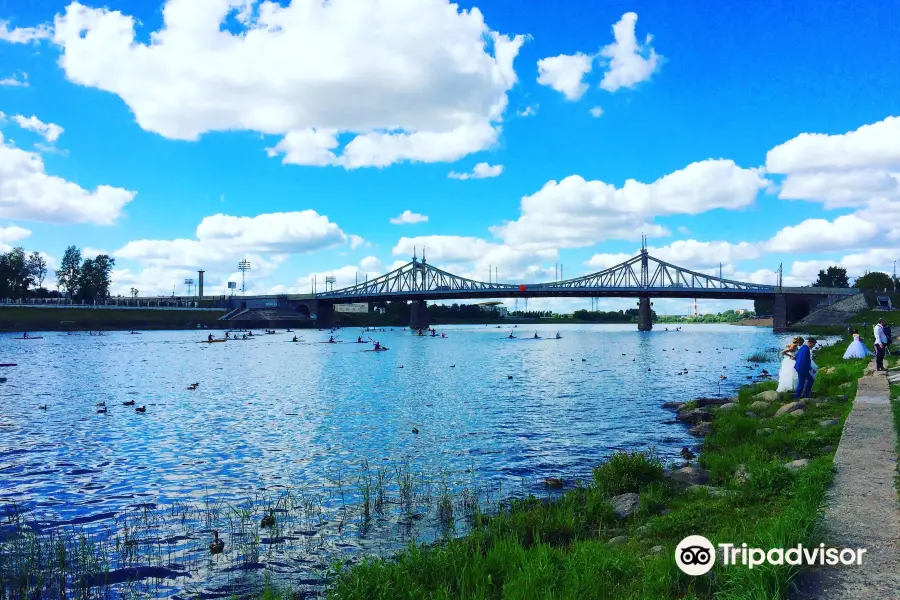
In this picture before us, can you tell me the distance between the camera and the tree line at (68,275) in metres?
153

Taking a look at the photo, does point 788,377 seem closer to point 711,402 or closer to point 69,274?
point 711,402

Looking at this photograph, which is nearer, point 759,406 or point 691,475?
point 691,475

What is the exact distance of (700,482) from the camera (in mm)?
13234

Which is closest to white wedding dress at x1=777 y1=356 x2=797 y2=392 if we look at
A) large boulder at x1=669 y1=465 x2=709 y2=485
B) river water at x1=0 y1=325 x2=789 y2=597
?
river water at x1=0 y1=325 x2=789 y2=597

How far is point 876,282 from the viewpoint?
14900cm

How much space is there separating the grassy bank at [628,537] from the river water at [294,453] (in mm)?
1828

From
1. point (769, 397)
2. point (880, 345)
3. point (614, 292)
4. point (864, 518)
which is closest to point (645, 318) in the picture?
point (614, 292)

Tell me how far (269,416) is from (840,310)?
113 m

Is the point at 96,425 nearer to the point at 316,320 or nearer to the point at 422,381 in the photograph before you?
the point at 422,381

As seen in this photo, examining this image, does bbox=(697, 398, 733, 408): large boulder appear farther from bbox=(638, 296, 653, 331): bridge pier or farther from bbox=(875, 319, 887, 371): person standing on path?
bbox=(638, 296, 653, 331): bridge pier

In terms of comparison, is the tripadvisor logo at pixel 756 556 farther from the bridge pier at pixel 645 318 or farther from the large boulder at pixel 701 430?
the bridge pier at pixel 645 318

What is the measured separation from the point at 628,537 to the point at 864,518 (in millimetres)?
3070

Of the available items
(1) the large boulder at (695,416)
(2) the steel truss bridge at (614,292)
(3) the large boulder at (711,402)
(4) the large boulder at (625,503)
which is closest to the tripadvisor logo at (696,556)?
(4) the large boulder at (625,503)

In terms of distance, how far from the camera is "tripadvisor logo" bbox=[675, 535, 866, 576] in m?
6.31
